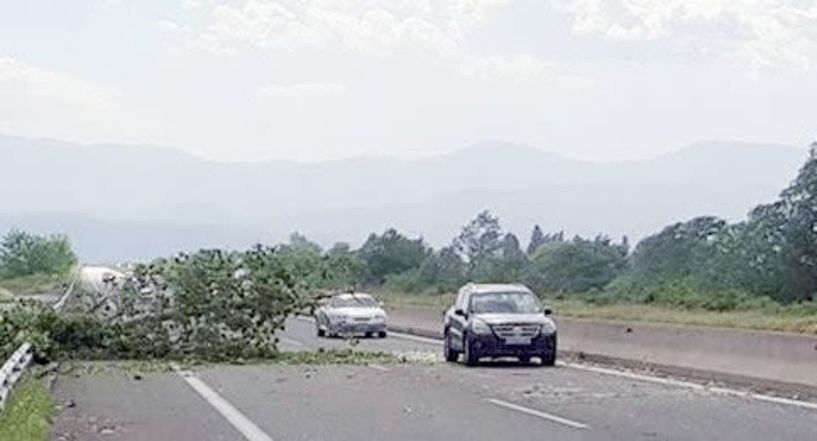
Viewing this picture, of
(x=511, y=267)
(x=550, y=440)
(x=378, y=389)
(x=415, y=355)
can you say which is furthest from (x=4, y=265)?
(x=550, y=440)

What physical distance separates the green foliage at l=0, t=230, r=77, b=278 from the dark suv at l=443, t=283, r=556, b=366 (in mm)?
100904

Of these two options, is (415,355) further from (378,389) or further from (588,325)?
(378,389)

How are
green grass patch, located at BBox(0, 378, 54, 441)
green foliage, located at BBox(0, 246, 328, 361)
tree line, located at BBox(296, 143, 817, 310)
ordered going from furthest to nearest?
tree line, located at BBox(296, 143, 817, 310) → green foliage, located at BBox(0, 246, 328, 361) → green grass patch, located at BBox(0, 378, 54, 441)

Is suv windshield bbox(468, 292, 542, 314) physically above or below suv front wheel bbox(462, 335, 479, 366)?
above

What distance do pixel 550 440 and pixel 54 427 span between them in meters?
5.88

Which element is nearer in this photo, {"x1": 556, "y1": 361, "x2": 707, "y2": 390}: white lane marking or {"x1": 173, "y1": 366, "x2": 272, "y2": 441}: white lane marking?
{"x1": 173, "y1": 366, "x2": 272, "y2": 441}: white lane marking

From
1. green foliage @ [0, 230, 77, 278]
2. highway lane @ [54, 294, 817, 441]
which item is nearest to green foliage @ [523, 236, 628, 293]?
highway lane @ [54, 294, 817, 441]

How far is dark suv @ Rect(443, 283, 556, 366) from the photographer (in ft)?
101

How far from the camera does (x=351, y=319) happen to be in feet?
157

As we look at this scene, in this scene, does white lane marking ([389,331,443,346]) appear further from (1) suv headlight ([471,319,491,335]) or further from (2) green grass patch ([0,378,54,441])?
(2) green grass patch ([0,378,54,441])

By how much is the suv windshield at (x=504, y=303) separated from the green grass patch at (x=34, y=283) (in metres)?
65.1

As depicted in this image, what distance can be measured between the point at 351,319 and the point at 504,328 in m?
17.6

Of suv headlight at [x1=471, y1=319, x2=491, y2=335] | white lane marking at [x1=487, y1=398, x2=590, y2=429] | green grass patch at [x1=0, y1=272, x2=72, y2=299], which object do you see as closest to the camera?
white lane marking at [x1=487, y1=398, x2=590, y2=429]

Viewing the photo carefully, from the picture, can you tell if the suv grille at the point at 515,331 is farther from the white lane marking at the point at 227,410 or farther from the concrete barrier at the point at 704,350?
the white lane marking at the point at 227,410
